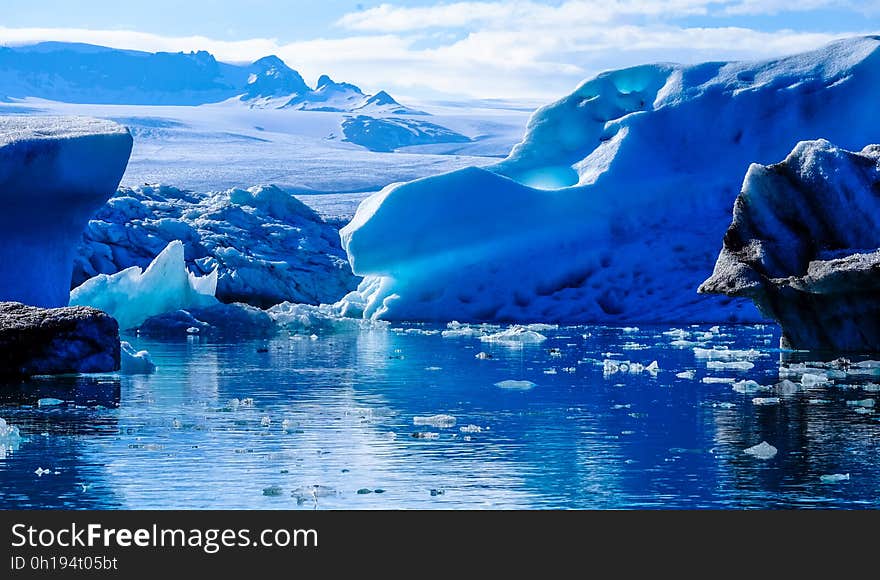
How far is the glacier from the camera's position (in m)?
11.3

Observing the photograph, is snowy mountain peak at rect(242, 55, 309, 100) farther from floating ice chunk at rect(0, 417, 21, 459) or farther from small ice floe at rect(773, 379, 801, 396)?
floating ice chunk at rect(0, 417, 21, 459)

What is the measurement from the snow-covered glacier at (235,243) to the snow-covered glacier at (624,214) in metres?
4.00

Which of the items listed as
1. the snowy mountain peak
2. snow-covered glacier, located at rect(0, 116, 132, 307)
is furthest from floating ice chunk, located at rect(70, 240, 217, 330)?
the snowy mountain peak

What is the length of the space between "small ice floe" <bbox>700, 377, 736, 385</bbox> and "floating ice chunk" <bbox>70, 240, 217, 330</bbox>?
845 centimetres

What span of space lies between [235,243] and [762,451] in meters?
18.3

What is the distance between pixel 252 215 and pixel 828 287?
1567 centimetres

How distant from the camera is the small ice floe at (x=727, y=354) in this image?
11.3m

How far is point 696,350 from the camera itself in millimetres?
11836

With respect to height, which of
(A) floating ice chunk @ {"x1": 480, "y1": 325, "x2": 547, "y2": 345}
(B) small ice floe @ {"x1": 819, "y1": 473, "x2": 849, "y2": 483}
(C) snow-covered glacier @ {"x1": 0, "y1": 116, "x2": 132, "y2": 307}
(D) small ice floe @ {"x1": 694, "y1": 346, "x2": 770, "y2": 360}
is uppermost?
(C) snow-covered glacier @ {"x1": 0, "y1": 116, "x2": 132, "y2": 307}

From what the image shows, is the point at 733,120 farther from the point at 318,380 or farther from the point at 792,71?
the point at 318,380

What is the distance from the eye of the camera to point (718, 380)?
9.32 metres

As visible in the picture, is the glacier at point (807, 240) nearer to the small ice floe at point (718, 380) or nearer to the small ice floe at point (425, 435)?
the small ice floe at point (718, 380)

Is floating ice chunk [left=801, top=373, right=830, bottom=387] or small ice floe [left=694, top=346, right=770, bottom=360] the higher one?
small ice floe [left=694, top=346, right=770, bottom=360]

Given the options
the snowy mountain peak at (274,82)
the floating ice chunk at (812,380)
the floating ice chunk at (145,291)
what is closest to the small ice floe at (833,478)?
the floating ice chunk at (812,380)
